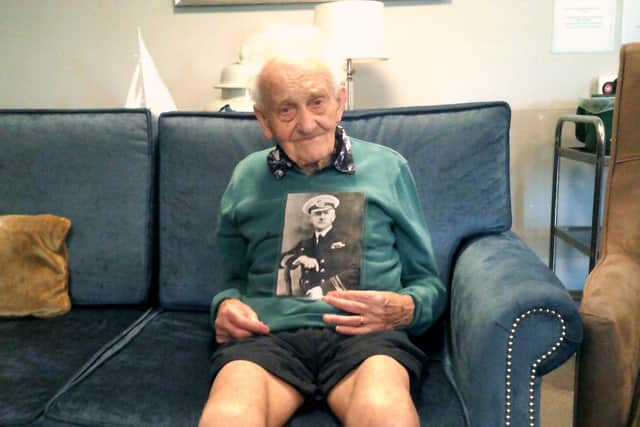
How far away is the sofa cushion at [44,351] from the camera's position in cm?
125

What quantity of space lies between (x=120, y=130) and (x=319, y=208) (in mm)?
758

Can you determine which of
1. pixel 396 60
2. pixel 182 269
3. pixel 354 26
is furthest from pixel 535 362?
pixel 396 60

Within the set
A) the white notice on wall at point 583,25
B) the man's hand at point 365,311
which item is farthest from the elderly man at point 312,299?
the white notice on wall at point 583,25

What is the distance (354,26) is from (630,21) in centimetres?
120

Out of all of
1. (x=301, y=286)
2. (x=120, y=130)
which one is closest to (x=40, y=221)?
(x=120, y=130)

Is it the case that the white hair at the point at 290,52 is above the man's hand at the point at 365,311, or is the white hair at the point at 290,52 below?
above

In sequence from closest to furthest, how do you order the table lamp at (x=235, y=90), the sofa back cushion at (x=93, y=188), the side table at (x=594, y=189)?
the sofa back cushion at (x=93, y=188), the side table at (x=594, y=189), the table lamp at (x=235, y=90)

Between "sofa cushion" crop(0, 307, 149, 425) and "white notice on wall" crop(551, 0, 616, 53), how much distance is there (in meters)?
2.00

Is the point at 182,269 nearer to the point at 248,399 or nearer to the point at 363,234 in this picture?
the point at 363,234

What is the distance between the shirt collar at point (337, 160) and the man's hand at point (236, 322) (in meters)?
0.30

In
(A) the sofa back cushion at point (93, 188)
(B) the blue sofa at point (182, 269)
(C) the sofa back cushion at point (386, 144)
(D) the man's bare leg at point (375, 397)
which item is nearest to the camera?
(D) the man's bare leg at point (375, 397)

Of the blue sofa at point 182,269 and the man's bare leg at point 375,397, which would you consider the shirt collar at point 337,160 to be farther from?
the man's bare leg at point 375,397

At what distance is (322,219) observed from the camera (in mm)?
1339

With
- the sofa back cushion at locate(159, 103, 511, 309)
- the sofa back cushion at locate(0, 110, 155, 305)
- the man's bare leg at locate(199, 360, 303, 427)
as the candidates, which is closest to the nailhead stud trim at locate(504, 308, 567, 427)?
the man's bare leg at locate(199, 360, 303, 427)
